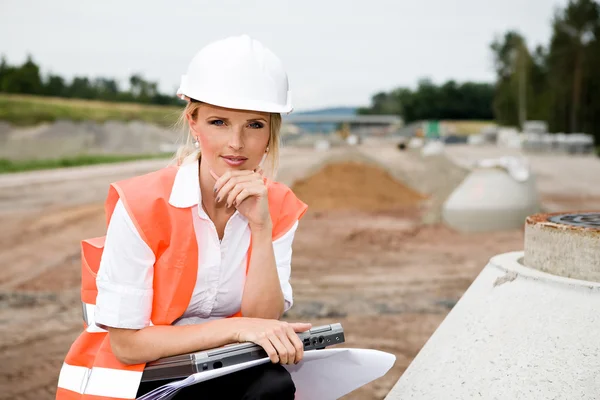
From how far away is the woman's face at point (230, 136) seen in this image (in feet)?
7.41

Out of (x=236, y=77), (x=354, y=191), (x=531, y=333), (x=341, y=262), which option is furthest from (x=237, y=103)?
(x=354, y=191)

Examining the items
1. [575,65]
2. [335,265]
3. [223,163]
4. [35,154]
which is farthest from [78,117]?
[223,163]

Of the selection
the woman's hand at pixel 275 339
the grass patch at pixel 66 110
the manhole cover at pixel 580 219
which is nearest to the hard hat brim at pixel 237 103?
the woman's hand at pixel 275 339

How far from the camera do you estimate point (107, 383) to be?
2.14 metres

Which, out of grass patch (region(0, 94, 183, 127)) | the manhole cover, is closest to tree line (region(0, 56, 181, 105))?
grass patch (region(0, 94, 183, 127))

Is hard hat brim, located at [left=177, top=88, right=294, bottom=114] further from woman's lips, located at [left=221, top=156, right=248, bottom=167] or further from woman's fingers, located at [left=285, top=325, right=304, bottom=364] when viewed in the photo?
woman's fingers, located at [left=285, top=325, right=304, bottom=364]

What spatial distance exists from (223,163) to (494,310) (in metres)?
1.21

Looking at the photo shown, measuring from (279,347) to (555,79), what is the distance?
160 feet

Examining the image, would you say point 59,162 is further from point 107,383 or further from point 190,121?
point 107,383

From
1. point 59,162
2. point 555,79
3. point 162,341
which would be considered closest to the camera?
point 162,341

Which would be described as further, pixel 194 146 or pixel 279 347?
pixel 194 146

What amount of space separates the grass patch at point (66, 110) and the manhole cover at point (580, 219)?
31706mm

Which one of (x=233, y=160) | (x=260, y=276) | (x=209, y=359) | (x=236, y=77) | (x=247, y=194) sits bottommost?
(x=209, y=359)

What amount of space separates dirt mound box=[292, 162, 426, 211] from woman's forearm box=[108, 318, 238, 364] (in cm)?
1447
